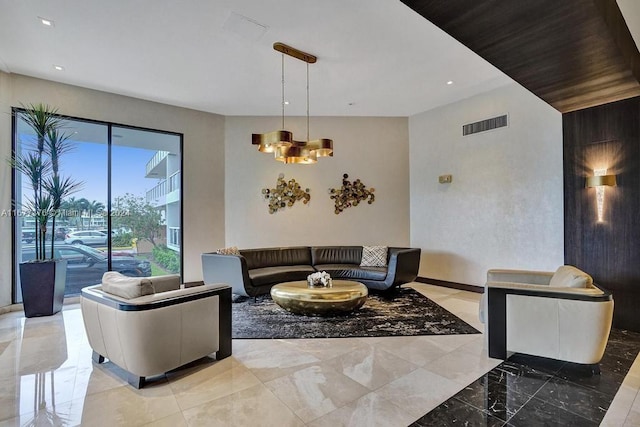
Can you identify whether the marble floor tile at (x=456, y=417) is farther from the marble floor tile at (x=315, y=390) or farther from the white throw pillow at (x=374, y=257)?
the white throw pillow at (x=374, y=257)

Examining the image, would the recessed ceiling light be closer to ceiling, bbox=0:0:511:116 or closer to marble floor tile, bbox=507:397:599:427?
ceiling, bbox=0:0:511:116

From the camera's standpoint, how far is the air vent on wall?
5.53 meters

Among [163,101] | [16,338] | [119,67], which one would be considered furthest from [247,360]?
[163,101]

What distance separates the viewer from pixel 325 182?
279 inches

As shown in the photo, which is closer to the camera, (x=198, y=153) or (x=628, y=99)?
(x=628, y=99)

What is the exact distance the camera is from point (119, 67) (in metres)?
4.62

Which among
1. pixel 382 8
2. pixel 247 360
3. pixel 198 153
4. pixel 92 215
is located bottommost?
pixel 247 360

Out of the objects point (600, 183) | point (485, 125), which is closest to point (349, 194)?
point (485, 125)

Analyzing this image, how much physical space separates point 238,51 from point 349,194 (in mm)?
3730

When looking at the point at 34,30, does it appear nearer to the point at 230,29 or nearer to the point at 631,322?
the point at 230,29

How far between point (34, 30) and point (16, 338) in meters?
3.57

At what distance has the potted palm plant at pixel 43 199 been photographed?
4602 mm

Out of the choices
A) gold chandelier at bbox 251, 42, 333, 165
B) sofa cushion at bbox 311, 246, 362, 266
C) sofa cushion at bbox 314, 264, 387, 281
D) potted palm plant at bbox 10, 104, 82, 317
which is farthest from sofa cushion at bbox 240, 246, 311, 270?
potted palm plant at bbox 10, 104, 82, 317

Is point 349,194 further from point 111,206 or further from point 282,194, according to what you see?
point 111,206
